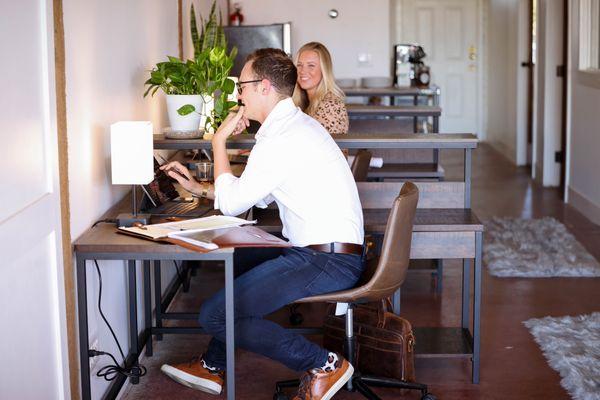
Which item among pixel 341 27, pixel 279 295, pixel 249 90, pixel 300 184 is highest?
pixel 341 27

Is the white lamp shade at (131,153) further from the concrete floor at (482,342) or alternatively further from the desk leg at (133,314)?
the concrete floor at (482,342)

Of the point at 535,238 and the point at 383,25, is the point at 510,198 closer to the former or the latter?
the point at 535,238

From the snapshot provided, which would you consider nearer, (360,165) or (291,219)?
(291,219)

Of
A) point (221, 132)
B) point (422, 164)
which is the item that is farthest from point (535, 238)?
point (221, 132)

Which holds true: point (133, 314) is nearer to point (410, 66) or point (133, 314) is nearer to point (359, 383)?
point (359, 383)

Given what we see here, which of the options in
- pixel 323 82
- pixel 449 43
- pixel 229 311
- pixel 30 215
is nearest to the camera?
pixel 30 215

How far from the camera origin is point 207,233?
3086 mm

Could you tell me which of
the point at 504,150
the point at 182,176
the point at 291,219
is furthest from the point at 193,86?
the point at 504,150

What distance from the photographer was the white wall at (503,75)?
10.5 metres

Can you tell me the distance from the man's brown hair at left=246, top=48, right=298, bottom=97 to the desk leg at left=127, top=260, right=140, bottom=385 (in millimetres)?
924

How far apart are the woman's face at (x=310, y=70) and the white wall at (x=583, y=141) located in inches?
106

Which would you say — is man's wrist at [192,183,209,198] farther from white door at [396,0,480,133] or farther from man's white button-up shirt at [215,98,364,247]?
white door at [396,0,480,133]

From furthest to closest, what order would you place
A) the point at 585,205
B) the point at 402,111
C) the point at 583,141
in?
the point at 583,141 → the point at 585,205 → the point at 402,111

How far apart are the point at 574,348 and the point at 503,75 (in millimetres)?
7589
